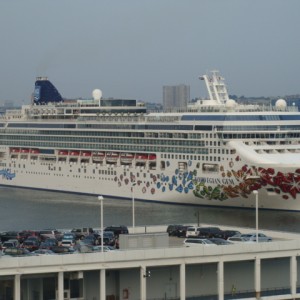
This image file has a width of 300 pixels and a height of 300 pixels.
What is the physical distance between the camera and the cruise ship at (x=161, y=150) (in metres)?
41.9

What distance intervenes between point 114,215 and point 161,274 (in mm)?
21206

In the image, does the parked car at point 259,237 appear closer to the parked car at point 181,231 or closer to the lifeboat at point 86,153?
the parked car at point 181,231

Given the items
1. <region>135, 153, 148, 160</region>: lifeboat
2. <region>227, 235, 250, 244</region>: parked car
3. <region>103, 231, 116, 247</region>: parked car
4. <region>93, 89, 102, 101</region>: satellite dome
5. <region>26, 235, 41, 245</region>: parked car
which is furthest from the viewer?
<region>93, 89, 102, 101</region>: satellite dome

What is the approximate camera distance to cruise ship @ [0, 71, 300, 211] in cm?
4188

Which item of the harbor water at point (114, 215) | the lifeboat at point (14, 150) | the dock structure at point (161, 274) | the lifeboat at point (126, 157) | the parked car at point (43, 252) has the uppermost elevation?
the lifeboat at point (14, 150)

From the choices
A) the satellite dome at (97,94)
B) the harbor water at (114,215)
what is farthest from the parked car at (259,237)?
the satellite dome at (97,94)

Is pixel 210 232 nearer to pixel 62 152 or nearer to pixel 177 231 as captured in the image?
pixel 177 231

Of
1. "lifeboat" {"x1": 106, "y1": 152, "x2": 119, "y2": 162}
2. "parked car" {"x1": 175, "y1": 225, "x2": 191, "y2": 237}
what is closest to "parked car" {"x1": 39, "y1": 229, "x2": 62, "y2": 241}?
"parked car" {"x1": 175, "y1": 225, "x2": 191, "y2": 237}

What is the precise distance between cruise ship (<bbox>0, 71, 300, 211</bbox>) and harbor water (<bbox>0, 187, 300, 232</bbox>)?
782mm

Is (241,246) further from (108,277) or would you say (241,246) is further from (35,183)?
(35,183)

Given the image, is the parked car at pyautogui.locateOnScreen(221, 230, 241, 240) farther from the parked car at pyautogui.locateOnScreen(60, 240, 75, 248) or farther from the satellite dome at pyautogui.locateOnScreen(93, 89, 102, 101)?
the satellite dome at pyautogui.locateOnScreen(93, 89, 102, 101)

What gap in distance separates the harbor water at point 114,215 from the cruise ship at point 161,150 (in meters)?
Answer: 0.78

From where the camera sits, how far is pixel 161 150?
46.7 meters

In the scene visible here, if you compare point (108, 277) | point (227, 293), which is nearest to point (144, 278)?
point (108, 277)
